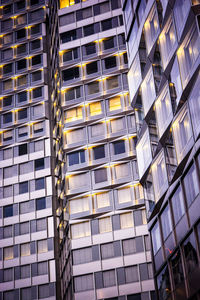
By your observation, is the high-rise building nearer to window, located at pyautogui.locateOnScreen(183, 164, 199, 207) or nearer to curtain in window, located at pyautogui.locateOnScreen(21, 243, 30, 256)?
curtain in window, located at pyautogui.locateOnScreen(21, 243, 30, 256)

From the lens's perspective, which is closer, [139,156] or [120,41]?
[139,156]

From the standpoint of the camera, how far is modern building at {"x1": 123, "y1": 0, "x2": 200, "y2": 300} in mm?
25453

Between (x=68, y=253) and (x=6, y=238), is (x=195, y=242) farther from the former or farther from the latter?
(x=6, y=238)

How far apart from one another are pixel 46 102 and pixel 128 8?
33.7 meters

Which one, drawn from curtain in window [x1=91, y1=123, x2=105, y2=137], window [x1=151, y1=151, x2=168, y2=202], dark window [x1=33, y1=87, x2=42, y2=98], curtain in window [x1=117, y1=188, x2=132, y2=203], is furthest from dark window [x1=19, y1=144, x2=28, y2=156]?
window [x1=151, y1=151, x2=168, y2=202]

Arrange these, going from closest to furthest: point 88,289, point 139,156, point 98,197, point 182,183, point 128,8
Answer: point 182,183, point 139,156, point 128,8, point 88,289, point 98,197

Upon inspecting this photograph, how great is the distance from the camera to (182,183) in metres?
26.6

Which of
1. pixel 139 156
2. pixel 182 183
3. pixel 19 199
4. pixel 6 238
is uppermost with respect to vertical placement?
pixel 19 199

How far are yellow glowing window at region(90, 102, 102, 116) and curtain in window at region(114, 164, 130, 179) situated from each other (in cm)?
720

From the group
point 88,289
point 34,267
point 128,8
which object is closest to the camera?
point 128,8

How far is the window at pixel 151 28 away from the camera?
32.3 metres

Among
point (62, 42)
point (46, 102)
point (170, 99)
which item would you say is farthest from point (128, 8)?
point (46, 102)

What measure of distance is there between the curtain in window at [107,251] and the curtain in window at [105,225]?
5.11ft

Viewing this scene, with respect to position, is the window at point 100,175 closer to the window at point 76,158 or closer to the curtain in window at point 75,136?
the window at point 76,158
